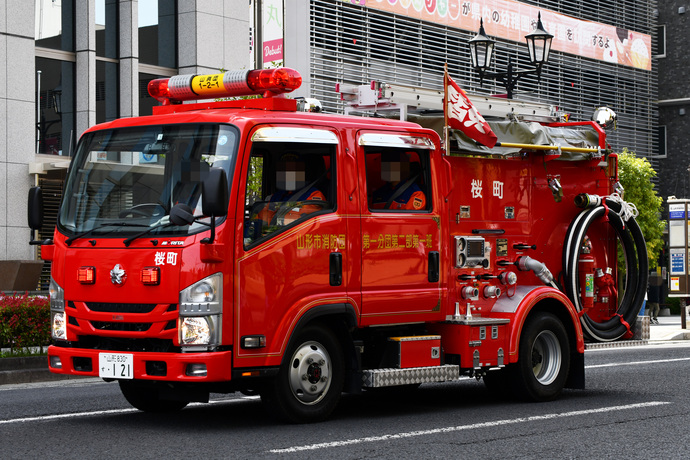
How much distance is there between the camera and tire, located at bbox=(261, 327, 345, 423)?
8.89m

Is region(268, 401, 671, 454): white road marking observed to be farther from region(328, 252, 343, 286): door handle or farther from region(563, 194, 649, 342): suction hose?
region(328, 252, 343, 286): door handle

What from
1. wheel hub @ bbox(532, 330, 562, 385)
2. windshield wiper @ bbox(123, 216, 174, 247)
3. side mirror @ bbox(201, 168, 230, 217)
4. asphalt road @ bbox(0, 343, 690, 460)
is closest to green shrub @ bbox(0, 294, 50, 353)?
asphalt road @ bbox(0, 343, 690, 460)

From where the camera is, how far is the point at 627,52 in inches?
1822

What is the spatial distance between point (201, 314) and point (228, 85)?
221 centimetres

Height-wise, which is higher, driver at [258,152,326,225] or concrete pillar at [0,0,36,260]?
concrete pillar at [0,0,36,260]

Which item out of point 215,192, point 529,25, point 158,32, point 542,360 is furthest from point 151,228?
point 529,25

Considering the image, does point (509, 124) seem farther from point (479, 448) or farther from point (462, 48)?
point (462, 48)

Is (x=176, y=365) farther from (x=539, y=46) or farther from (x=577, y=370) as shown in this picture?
(x=539, y=46)

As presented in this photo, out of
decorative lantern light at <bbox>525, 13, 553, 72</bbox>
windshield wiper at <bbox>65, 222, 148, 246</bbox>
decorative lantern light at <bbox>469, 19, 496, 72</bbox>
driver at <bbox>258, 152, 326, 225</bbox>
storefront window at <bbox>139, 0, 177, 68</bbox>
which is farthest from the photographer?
storefront window at <bbox>139, 0, 177, 68</bbox>

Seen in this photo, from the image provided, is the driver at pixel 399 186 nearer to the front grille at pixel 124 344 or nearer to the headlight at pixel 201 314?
the headlight at pixel 201 314

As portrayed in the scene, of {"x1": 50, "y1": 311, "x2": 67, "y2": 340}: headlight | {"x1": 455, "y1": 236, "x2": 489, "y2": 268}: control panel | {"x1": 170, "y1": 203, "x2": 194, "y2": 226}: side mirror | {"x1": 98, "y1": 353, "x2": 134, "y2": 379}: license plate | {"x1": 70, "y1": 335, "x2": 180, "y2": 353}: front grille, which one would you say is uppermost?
{"x1": 170, "y1": 203, "x2": 194, "y2": 226}: side mirror

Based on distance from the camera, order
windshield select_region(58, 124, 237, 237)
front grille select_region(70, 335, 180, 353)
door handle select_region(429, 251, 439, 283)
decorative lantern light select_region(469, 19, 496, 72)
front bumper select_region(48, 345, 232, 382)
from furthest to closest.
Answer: decorative lantern light select_region(469, 19, 496, 72), door handle select_region(429, 251, 439, 283), windshield select_region(58, 124, 237, 237), front grille select_region(70, 335, 180, 353), front bumper select_region(48, 345, 232, 382)

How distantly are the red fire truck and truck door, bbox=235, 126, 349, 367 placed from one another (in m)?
0.01

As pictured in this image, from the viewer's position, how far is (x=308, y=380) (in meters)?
9.10
